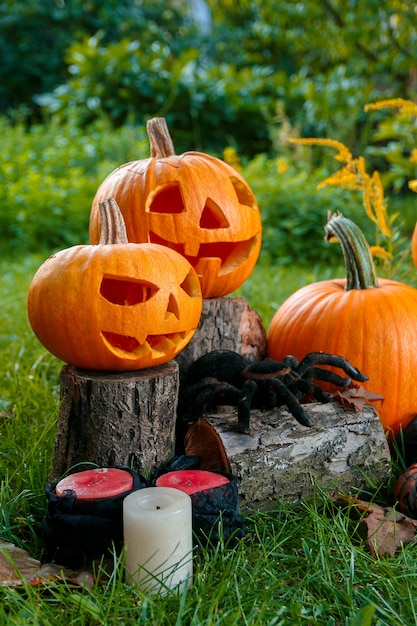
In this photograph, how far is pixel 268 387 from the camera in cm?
217

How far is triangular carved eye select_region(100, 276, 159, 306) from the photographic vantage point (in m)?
2.12

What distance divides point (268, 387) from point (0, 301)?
266 centimetres

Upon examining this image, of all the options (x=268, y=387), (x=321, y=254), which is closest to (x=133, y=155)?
(x=321, y=254)

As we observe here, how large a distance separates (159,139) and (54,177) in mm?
4842

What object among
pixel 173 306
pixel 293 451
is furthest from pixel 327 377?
pixel 173 306

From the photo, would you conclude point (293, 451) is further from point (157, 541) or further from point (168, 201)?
point (168, 201)

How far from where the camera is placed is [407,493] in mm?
2010

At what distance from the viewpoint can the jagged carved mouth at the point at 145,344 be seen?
206 cm

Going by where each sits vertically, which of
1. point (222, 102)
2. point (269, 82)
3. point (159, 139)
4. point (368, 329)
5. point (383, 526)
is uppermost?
point (269, 82)

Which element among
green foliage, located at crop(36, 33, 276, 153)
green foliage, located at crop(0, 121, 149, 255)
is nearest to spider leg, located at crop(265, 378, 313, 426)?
green foliage, located at crop(0, 121, 149, 255)

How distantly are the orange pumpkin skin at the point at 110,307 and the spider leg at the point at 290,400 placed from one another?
329mm

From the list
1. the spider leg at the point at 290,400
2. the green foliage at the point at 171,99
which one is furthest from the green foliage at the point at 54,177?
the spider leg at the point at 290,400

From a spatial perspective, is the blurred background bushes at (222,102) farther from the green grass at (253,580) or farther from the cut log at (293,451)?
the green grass at (253,580)

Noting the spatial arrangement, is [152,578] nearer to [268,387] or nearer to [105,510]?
[105,510]
